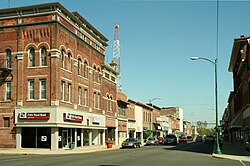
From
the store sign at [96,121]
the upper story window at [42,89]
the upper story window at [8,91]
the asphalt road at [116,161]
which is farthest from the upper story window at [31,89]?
the store sign at [96,121]

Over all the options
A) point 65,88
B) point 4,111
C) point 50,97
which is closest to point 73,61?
point 65,88

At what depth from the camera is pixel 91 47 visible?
163 ft

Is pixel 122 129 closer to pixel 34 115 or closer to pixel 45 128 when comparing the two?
pixel 45 128

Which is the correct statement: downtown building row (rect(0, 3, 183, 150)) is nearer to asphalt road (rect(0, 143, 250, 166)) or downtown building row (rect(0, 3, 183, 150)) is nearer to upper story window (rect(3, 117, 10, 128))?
upper story window (rect(3, 117, 10, 128))

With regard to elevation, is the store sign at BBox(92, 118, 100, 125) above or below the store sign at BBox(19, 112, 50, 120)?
below

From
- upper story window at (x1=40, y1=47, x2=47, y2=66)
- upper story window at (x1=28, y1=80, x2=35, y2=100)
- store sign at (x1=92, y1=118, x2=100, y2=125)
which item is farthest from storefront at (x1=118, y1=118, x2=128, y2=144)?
upper story window at (x1=40, y1=47, x2=47, y2=66)

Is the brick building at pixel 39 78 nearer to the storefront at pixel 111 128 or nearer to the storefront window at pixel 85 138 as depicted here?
the storefront window at pixel 85 138

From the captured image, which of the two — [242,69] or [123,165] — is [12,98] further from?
[242,69]

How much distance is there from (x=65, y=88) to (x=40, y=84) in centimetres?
300

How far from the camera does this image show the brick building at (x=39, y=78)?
3812 cm

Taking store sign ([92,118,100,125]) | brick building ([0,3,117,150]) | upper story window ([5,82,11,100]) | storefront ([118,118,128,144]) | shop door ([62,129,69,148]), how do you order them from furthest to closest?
1. storefront ([118,118,128,144])
2. store sign ([92,118,100,125])
3. upper story window ([5,82,11,100])
4. shop door ([62,129,69,148])
5. brick building ([0,3,117,150])

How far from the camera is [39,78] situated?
128 feet

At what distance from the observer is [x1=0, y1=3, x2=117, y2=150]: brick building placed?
3812cm

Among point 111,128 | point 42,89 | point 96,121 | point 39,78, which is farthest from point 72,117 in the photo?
point 111,128
